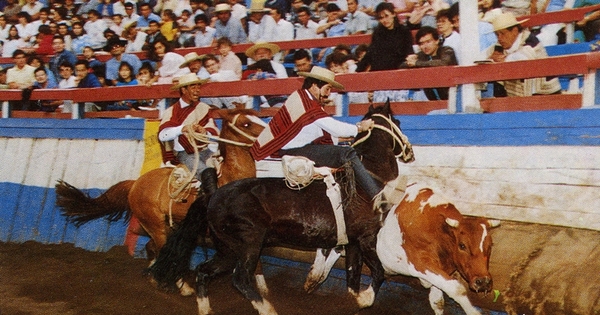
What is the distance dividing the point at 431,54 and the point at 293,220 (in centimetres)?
283

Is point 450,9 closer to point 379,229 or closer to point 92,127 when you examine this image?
point 379,229

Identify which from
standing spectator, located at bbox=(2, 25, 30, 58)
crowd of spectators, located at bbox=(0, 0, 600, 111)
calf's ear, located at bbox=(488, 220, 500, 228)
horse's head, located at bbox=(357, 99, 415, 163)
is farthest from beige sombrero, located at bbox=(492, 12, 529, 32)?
standing spectator, located at bbox=(2, 25, 30, 58)

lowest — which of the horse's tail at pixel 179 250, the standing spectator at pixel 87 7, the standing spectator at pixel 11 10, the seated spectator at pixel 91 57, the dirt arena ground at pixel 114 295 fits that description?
the dirt arena ground at pixel 114 295

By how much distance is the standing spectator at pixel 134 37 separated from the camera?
14430mm

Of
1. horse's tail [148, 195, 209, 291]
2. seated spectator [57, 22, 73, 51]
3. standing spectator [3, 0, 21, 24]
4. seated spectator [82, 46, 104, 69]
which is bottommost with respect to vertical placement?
horse's tail [148, 195, 209, 291]

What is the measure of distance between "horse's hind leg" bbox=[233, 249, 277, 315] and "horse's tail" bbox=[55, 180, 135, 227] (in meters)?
2.92

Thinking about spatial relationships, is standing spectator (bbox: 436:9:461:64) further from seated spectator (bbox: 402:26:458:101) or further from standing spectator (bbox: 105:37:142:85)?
standing spectator (bbox: 105:37:142:85)

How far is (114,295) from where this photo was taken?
25.6 feet

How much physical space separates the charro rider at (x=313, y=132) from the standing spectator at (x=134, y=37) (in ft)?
26.9

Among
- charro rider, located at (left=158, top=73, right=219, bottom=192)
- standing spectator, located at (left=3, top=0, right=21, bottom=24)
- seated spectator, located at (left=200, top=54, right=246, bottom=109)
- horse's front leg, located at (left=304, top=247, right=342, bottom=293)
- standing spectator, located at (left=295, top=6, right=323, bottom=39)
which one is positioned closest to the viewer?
horse's front leg, located at (left=304, top=247, right=342, bottom=293)

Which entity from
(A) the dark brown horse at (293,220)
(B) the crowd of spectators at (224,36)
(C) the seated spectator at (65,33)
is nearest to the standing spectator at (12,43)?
(B) the crowd of spectators at (224,36)

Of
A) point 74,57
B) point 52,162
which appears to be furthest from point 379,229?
point 74,57

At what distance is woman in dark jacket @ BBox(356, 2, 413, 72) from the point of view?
8836 mm

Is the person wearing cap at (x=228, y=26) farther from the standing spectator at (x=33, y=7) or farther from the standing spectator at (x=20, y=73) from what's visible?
the standing spectator at (x=33, y=7)
